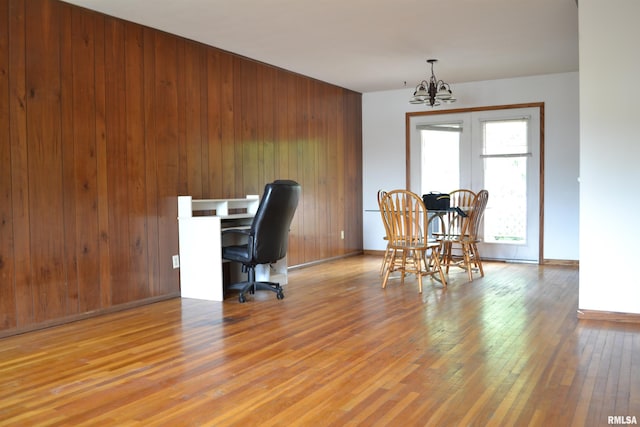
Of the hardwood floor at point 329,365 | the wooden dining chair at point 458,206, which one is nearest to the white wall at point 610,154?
the hardwood floor at point 329,365

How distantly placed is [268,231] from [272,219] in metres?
0.11

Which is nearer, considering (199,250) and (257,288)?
(199,250)

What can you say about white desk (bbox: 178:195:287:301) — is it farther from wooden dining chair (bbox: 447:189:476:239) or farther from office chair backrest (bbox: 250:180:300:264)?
wooden dining chair (bbox: 447:189:476:239)

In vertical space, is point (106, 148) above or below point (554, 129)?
below

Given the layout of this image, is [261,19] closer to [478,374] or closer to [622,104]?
[622,104]

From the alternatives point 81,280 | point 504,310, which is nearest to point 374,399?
point 504,310

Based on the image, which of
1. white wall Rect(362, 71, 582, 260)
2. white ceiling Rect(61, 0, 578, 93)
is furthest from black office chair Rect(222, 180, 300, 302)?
white wall Rect(362, 71, 582, 260)

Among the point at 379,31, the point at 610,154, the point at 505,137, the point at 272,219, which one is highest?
the point at 379,31

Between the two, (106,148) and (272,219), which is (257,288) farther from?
(106,148)

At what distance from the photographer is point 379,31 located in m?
4.93

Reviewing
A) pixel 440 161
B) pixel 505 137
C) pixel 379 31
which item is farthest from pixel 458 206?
pixel 379 31

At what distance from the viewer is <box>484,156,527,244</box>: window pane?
23.6ft

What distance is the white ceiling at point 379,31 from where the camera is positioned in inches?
166

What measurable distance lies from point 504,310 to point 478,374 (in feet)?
5.29
